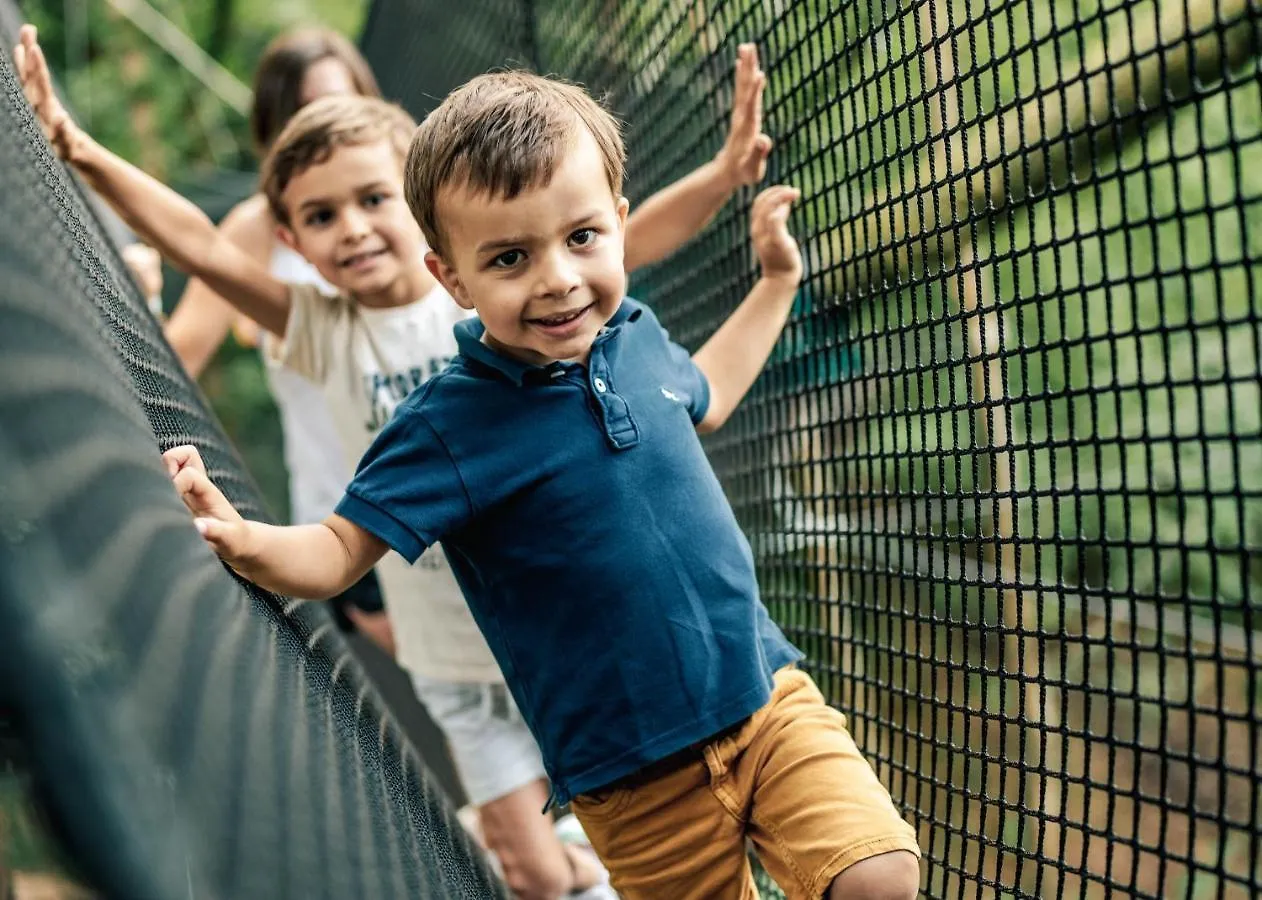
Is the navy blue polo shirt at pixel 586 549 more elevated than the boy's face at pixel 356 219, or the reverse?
the boy's face at pixel 356 219

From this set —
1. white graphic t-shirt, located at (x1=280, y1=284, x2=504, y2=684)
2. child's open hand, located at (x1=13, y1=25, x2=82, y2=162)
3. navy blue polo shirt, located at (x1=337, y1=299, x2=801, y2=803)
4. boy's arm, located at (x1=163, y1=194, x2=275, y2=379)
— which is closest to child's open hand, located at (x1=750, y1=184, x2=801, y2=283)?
navy blue polo shirt, located at (x1=337, y1=299, x2=801, y2=803)

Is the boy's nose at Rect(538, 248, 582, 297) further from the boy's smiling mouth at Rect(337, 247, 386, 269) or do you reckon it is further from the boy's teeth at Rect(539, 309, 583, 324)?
the boy's smiling mouth at Rect(337, 247, 386, 269)

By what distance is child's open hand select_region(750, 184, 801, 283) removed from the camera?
4.26ft

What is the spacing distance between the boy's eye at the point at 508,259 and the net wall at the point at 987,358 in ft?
1.27

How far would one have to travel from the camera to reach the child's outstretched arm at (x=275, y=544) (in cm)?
88

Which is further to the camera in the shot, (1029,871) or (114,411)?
(1029,871)

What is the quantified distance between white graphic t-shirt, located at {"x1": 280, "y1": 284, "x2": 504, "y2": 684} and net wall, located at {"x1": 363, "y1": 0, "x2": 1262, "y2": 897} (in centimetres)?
40

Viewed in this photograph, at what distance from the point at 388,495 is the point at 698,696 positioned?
0.30m

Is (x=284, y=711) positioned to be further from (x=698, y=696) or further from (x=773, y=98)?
(x=773, y=98)

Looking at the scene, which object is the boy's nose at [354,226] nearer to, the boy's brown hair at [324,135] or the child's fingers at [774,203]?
the boy's brown hair at [324,135]

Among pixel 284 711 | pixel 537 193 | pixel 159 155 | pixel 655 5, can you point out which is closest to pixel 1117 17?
pixel 655 5

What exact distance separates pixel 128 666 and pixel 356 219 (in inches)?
39.6

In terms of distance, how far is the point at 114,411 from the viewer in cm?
63

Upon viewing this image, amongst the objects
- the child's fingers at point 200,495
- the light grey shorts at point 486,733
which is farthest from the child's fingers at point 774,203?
the light grey shorts at point 486,733
